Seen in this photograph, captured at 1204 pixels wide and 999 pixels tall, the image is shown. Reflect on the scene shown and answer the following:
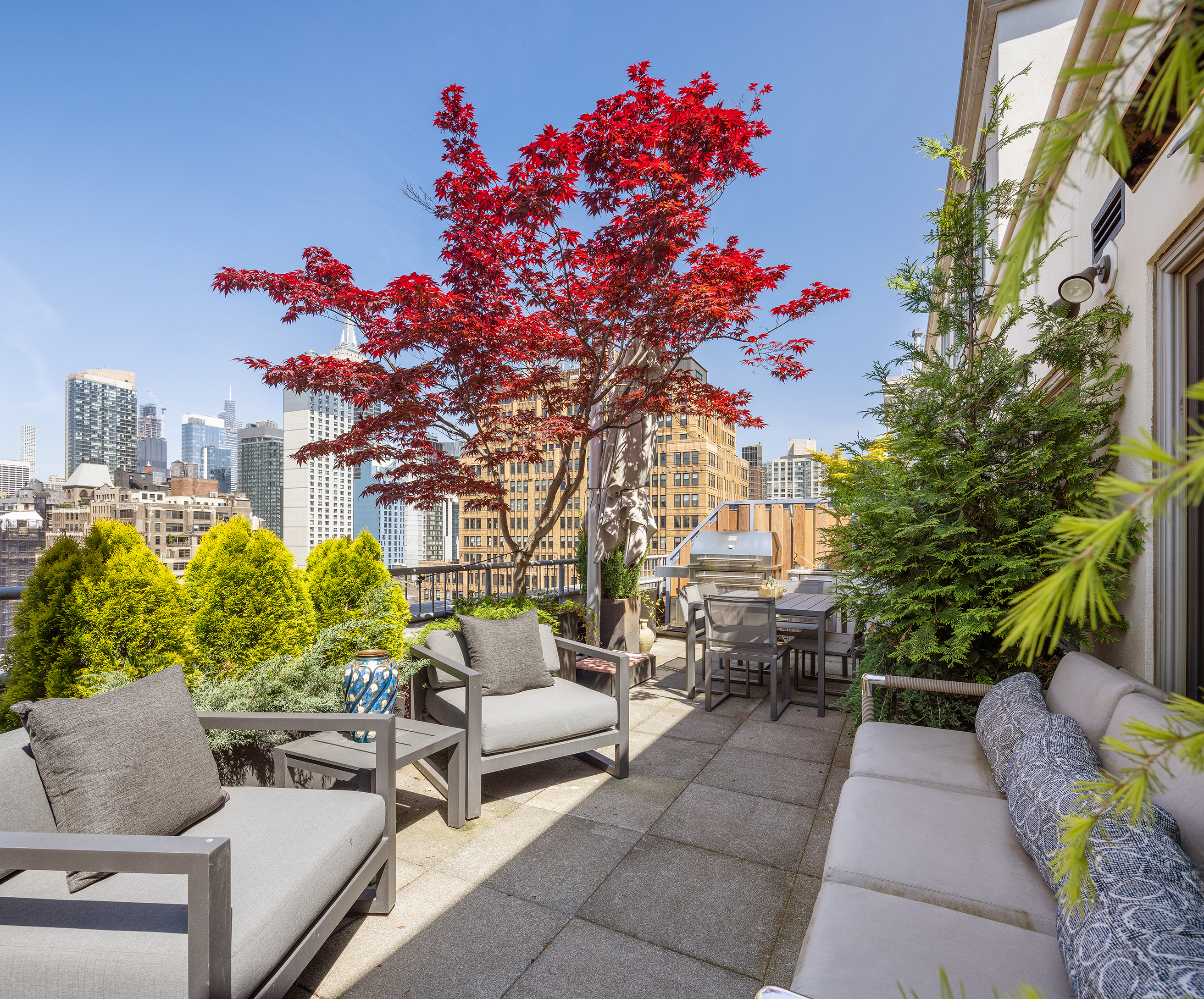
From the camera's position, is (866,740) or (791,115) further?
(791,115)

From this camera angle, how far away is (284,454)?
191 inches

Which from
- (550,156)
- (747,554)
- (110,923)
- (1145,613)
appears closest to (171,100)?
(550,156)

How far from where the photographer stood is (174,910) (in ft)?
4.55

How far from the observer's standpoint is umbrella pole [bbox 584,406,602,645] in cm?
539

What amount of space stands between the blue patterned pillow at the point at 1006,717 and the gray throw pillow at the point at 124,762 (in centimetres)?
243

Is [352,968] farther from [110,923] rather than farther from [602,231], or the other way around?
[602,231]

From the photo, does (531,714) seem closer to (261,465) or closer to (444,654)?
(444,654)

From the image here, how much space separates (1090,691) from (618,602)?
3.97m

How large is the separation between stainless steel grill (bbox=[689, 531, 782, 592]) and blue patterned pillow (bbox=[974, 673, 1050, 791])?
409cm

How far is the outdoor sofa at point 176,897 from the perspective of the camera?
1.24 m

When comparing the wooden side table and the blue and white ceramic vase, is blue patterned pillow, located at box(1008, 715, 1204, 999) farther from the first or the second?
the blue and white ceramic vase

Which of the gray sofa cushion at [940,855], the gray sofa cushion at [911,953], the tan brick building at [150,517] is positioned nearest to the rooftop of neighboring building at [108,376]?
the tan brick building at [150,517]

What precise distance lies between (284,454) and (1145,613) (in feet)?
17.2

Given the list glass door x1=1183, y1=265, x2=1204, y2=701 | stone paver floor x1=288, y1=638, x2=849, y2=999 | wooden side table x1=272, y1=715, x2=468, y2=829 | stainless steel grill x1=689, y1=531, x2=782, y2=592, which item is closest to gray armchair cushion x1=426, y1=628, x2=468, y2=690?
wooden side table x1=272, y1=715, x2=468, y2=829
